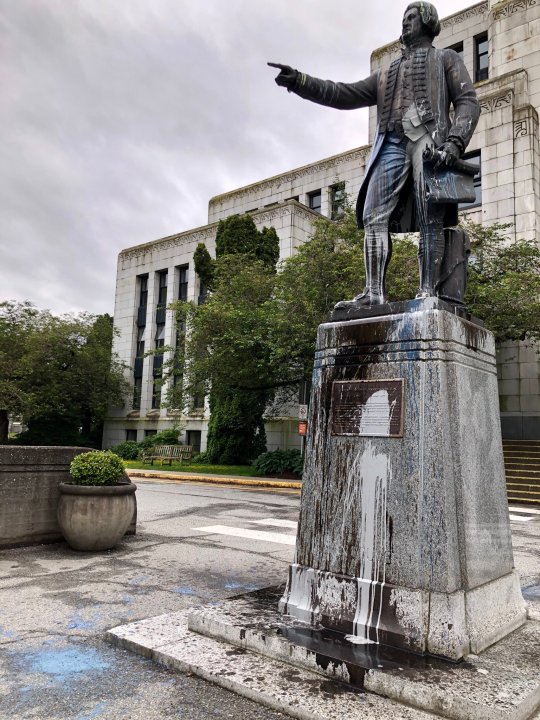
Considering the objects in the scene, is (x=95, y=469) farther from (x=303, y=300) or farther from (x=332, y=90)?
(x=303, y=300)

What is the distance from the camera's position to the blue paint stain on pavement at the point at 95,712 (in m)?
3.04

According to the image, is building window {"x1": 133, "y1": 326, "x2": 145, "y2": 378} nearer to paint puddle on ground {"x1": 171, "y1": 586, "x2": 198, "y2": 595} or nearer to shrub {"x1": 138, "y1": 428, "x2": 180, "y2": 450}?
Result: shrub {"x1": 138, "y1": 428, "x2": 180, "y2": 450}

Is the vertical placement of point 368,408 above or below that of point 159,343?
below

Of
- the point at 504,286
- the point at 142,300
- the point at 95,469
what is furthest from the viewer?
the point at 142,300

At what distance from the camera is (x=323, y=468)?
4.38 metres

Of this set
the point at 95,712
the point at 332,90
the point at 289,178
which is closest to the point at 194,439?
the point at 289,178

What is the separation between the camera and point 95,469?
24.4 ft

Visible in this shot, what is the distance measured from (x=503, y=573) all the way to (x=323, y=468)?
1615mm

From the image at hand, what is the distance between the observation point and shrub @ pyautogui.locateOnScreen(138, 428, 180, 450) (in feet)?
109

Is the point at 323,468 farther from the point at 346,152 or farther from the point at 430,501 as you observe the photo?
the point at 346,152

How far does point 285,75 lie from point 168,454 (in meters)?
26.2

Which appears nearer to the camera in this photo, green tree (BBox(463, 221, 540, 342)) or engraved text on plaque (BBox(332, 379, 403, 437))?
engraved text on plaque (BBox(332, 379, 403, 437))

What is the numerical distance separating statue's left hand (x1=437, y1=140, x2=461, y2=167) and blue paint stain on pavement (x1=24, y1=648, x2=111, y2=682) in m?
4.46

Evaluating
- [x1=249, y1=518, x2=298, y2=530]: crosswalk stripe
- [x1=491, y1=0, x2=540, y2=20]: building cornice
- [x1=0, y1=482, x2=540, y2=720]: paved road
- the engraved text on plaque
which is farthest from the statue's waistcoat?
[x1=491, y1=0, x2=540, y2=20]: building cornice
